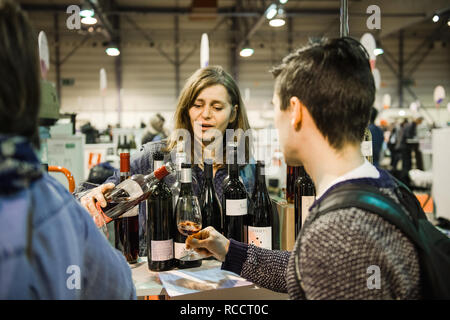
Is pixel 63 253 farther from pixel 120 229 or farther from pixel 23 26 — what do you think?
pixel 120 229

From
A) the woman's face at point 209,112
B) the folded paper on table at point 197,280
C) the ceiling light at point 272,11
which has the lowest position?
the folded paper on table at point 197,280

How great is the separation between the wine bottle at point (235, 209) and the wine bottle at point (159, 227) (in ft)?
0.67

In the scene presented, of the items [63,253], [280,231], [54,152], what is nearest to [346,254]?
[63,253]

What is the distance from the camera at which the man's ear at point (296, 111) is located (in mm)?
858

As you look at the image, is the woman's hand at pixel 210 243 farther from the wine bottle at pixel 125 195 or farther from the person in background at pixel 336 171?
the person in background at pixel 336 171

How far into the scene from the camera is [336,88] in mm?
814

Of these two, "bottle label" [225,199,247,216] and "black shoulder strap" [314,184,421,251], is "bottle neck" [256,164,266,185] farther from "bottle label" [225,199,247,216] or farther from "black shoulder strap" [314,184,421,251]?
"black shoulder strap" [314,184,421,251]

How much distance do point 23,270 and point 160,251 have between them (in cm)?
75


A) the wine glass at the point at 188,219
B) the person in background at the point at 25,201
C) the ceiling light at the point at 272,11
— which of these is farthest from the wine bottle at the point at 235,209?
the ceiling light at the point at 272,11

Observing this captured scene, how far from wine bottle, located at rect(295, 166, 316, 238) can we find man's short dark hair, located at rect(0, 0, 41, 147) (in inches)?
39.3

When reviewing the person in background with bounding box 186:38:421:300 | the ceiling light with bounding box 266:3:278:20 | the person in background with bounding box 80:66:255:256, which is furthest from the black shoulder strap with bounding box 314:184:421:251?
the ceiling light with bounding box 266:3:278:20

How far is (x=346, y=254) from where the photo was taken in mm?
661

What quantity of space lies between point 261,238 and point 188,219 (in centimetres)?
27
